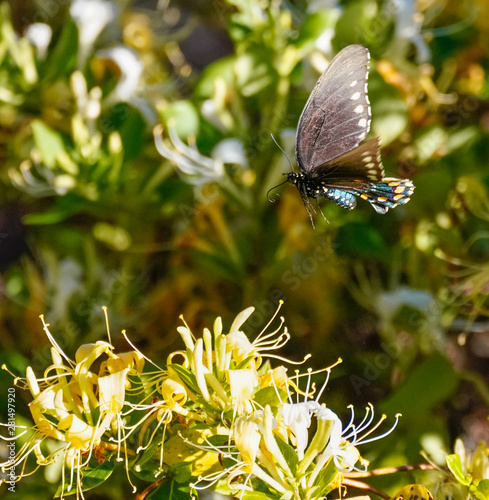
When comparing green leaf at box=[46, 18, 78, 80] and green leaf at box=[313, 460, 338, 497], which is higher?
green leaf at box=[46, 18, 78, 80]

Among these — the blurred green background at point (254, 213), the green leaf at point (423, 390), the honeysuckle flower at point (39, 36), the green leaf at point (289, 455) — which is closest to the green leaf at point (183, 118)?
the blurred green background at point (254, 213)

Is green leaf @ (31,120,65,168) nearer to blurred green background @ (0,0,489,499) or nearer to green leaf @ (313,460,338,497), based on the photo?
blurred green background @ (0,0,489,499)

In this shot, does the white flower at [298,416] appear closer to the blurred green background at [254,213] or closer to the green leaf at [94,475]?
the green leaf at [94,475]

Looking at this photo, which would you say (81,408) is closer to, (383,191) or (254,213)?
(383,191)

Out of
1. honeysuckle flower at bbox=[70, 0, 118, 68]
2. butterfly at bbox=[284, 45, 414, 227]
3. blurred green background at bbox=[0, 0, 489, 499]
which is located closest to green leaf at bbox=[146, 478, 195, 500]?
butterfly at bbox=[284, 45, 414, 227]

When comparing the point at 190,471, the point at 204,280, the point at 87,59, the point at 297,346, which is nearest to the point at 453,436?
the point at 297,346

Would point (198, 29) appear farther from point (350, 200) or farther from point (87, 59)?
point (350, 200)

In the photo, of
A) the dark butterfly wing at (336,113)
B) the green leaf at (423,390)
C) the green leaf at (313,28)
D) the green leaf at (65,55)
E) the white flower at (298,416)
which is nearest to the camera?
the white flower at (298,416)
